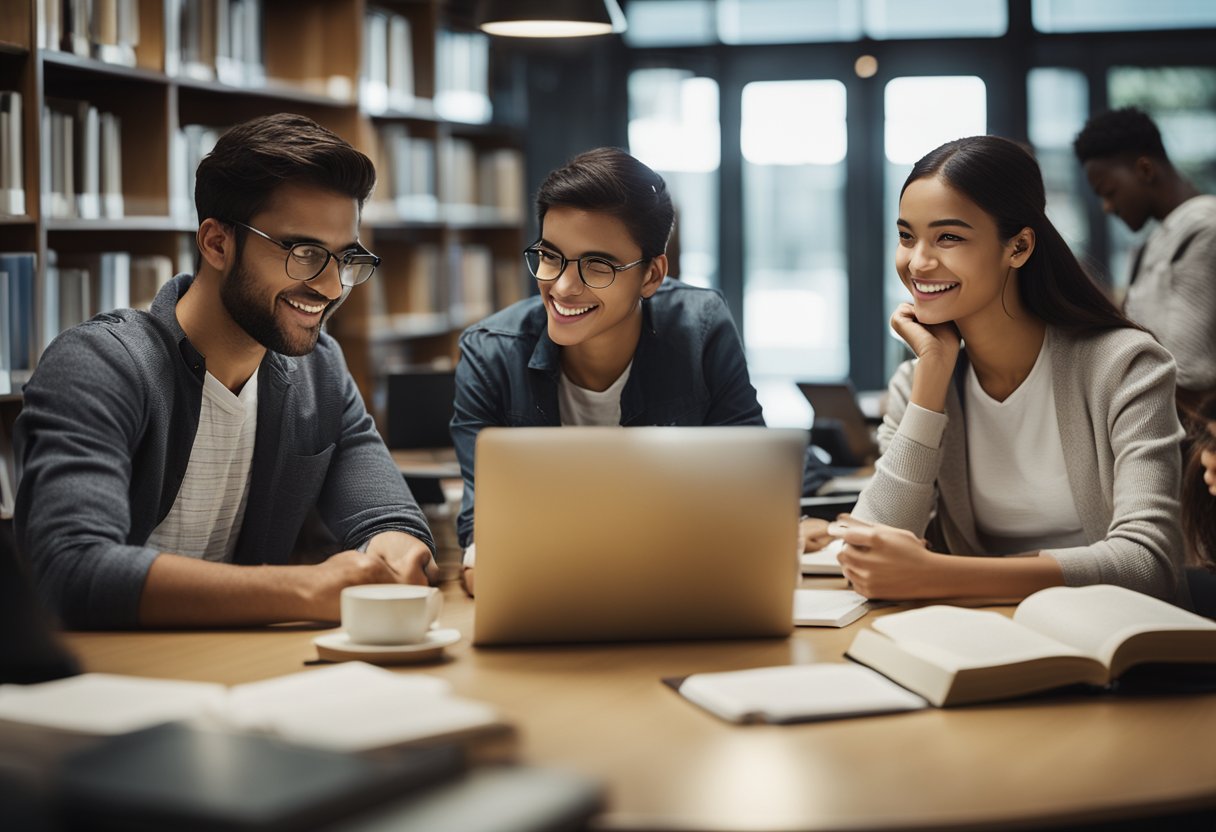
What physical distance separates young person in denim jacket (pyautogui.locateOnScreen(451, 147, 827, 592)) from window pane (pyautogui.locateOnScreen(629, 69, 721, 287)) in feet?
15.2

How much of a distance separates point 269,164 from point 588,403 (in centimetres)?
74

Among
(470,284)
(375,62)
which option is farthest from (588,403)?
(470,284)

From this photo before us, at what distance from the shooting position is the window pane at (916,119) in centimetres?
686

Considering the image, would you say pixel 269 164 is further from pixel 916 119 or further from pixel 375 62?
pixel 916 119

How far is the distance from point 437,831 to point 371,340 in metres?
4.33

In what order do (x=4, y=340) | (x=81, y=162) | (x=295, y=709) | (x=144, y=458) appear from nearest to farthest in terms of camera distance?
1. (x=295, y=709)
2. (x=144, y=458)
3. (x=4, y=340)
4. (x=81, y=162)

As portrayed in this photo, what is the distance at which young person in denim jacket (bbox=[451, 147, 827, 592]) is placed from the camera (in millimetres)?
2236

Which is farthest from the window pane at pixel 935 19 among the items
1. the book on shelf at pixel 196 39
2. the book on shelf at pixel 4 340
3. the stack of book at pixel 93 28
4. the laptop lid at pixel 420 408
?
the book on shelf at pixel 4 340

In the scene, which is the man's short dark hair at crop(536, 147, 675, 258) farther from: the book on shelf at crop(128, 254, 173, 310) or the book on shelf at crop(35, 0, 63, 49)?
the book on shelf at crop(128, 254, 173, 310)

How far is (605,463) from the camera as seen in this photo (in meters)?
1.44

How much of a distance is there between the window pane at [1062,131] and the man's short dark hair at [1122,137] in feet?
7.82

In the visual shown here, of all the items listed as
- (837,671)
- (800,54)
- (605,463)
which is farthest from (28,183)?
(800,54)

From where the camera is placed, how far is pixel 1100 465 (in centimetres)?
200

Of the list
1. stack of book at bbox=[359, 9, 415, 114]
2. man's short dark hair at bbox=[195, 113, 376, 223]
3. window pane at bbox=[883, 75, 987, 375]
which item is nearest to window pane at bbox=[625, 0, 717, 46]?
window pane at bbox=[883, 75, 987, 375]
